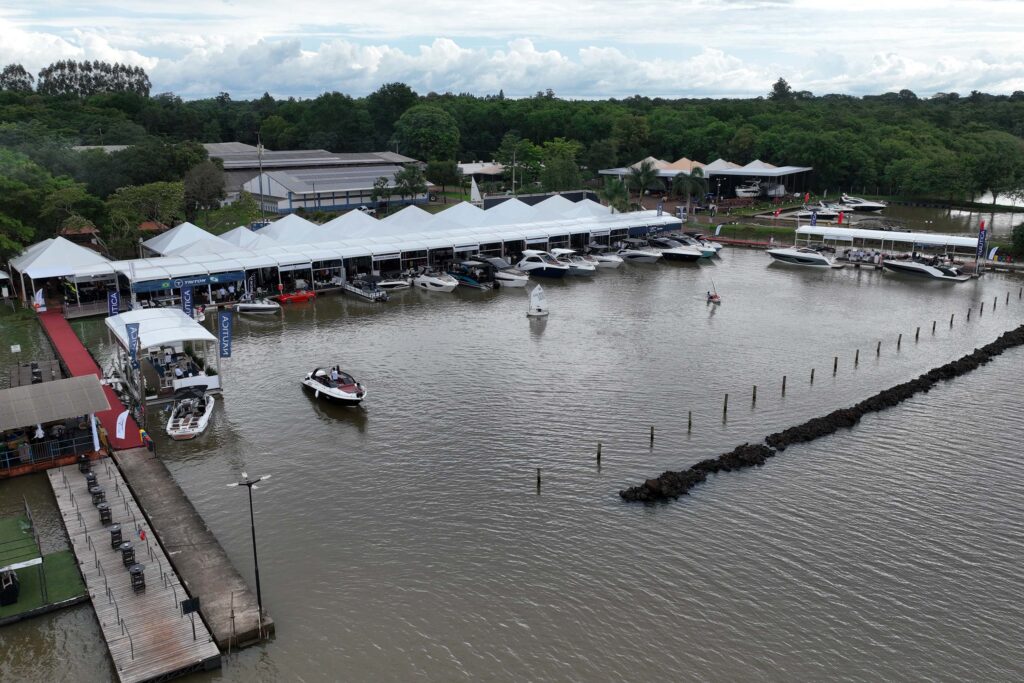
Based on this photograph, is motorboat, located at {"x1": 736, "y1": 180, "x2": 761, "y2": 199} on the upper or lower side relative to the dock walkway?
upper

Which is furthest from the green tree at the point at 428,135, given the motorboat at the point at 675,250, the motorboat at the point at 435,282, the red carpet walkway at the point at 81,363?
the red carpet walkway at the point at 81,363

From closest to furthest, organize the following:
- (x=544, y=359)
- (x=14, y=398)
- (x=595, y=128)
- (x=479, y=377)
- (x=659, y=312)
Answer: (x=14, y=398), (x=479, y=377), (x=544, y=359), (x=659, y=312), (x=595, y=128)

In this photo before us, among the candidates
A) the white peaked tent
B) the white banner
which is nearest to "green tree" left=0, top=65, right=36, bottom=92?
the white peaked tent

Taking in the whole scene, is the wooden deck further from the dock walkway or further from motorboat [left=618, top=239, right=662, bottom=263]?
motorboat [left=618, top=239, right=662, bottom=263]

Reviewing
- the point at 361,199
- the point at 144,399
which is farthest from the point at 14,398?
the point at 361,199

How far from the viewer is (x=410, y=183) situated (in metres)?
75.6

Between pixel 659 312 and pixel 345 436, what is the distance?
21.0 meters

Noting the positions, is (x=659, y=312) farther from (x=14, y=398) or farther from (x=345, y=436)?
(x=14, y=398)

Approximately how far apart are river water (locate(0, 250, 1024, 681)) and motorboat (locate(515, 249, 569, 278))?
1303 centimetres

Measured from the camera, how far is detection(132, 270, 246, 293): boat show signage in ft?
128

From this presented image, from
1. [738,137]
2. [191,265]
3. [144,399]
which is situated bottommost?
[144,399]

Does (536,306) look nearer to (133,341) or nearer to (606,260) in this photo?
(606,260)

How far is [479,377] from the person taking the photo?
3130 cm

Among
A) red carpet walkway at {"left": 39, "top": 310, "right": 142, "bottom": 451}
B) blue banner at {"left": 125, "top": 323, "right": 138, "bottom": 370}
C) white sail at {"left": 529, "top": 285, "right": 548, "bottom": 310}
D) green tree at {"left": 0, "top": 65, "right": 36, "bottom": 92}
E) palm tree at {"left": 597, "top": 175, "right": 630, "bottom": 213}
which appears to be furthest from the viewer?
green tree at {"left": 0, "top": 65, "right": 36, "bottom": 92}
